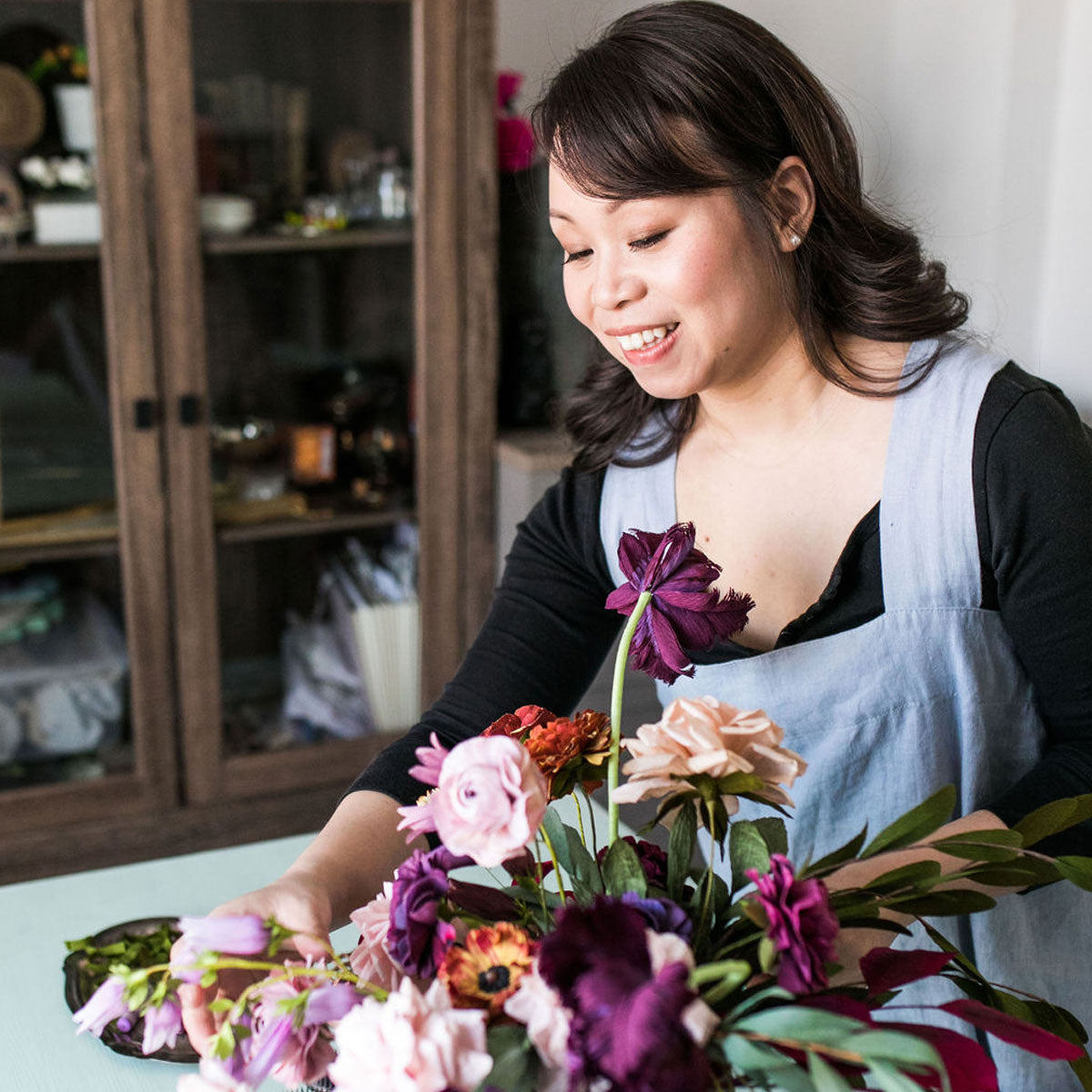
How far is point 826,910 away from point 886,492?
21.5 inches

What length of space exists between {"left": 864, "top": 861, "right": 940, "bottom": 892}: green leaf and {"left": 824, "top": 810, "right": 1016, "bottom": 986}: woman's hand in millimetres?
10

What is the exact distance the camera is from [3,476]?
7.47ft

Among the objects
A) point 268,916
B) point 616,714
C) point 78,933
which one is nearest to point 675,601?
point 616,714

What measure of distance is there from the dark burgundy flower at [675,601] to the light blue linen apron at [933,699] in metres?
0.38

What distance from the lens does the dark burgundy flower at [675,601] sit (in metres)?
0.66

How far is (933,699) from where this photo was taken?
1.03 metres

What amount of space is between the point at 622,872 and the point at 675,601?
141mm

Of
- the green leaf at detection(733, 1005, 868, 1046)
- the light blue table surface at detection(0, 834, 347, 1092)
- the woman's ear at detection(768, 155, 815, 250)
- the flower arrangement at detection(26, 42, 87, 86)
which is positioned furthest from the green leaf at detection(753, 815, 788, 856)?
the flower arrangement at detection(26, 42, 87, 86)

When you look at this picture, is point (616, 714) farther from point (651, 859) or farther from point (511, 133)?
point (511, 133)

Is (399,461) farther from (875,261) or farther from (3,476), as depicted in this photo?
(875,261)

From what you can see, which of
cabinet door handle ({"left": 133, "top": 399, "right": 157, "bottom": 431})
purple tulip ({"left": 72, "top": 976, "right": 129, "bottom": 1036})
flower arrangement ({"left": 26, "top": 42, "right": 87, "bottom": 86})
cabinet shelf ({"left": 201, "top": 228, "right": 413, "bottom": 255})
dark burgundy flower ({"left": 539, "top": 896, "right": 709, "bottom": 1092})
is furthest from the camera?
cabinet shelf ({"left": 201, "top": 228, "right": 413, "bottom": 255})

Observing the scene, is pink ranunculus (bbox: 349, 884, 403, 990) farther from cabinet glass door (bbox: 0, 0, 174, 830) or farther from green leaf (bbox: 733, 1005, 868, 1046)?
cabinet glass door (bbox: 0, 0, 174, 830)

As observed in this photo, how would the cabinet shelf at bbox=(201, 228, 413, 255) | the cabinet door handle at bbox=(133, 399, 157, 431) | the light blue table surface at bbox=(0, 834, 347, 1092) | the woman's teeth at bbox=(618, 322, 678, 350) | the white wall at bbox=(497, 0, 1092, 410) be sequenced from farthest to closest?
the cabinet shelf at bbox=(201, 228, 413, 255), the cabinet door handle at bbox=(133, 399, 157, 431), the white wall at bbox=(497, 0, 1092, 410), the woman's teeth at bbox=(618, 322, 678, 350), the light blue table surface at bbox=(0, 834, 347, 1092)

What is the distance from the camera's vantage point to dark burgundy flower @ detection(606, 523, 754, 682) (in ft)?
2.17
